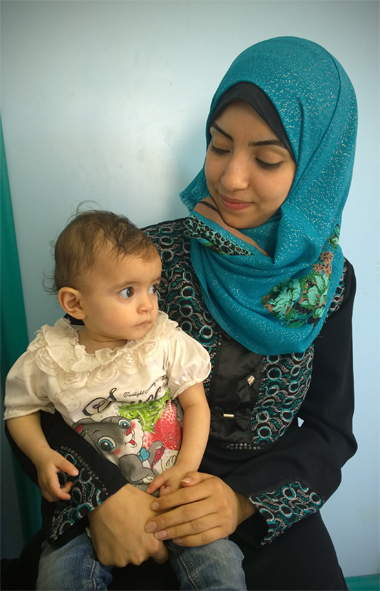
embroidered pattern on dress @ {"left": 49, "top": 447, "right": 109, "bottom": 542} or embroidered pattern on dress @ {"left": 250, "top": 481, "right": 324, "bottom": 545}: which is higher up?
embroidered pattern on dress @ {"left": 49, "top": 447, "right": 109, "bottom": 542}

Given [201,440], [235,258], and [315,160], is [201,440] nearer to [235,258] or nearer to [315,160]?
[235,258]

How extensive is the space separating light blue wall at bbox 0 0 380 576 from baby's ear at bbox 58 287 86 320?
0.53m

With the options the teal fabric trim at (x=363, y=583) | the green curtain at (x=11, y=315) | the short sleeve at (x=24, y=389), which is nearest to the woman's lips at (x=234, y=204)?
the short sleeve at (x=24, y=389)

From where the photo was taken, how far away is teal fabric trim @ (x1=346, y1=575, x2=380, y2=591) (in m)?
1.73

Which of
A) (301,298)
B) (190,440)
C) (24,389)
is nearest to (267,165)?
(301,298)

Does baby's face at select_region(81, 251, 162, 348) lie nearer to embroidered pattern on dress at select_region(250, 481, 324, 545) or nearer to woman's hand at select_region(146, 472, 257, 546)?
woman's hand at select_region(146, 472, 257, 546)

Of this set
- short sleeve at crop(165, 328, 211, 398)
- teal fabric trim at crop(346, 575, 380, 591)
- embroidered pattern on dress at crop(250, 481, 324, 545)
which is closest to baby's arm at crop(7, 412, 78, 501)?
short sleeve at crop(165, 328, 211, 398)

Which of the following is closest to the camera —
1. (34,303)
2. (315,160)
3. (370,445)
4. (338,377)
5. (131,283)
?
(131,283)

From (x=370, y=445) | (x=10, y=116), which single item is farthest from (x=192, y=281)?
(x=370, y=445)

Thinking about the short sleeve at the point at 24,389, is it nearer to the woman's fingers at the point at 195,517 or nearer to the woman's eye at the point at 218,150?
the woman's fingers at the point at 195,517

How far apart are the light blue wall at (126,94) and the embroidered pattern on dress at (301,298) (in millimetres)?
508

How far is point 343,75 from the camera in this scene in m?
1.01

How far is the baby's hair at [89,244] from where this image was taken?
0.81m

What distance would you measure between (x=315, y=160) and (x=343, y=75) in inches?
9.5
